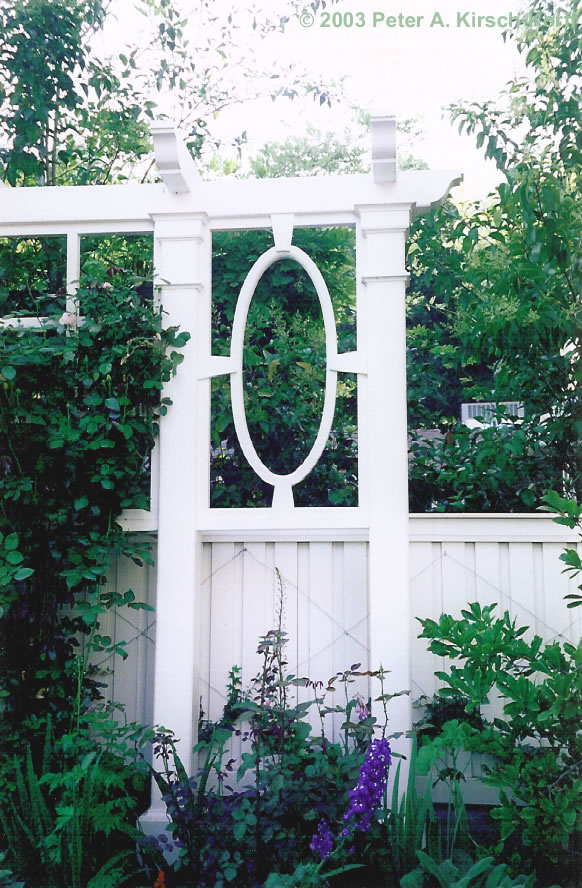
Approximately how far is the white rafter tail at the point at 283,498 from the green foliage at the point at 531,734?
0.68 metres

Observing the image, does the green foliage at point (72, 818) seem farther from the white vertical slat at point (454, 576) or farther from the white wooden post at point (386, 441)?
the white vertical slat at point (454, 576)

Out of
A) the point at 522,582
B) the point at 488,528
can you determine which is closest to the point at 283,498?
the point at 488,528

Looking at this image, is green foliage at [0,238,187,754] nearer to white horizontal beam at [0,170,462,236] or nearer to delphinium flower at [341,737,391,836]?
white horizontal beam at [0,170,462,236]

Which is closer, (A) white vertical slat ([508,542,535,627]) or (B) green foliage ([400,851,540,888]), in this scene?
(B) green foliage ([400,851,540,888])

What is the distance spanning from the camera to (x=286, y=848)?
199cm

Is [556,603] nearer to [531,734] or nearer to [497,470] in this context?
[497,470]

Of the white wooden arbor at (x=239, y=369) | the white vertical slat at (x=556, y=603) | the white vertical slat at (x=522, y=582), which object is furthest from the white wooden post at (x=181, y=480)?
the white vertical slat at (x=556, y=603)

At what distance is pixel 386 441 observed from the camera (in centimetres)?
252

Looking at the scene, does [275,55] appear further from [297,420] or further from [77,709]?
[77,709]

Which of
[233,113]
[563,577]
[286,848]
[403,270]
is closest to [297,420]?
[403,270]

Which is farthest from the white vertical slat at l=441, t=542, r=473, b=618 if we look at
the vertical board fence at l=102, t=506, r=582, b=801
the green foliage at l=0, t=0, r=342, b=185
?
the green foliage at l=0, t=0, r=342, b=185

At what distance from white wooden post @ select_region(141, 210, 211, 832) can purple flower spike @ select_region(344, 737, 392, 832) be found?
2.38 feet

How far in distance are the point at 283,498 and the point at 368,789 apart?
0.99 metres

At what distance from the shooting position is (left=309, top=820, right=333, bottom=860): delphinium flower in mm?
1878
